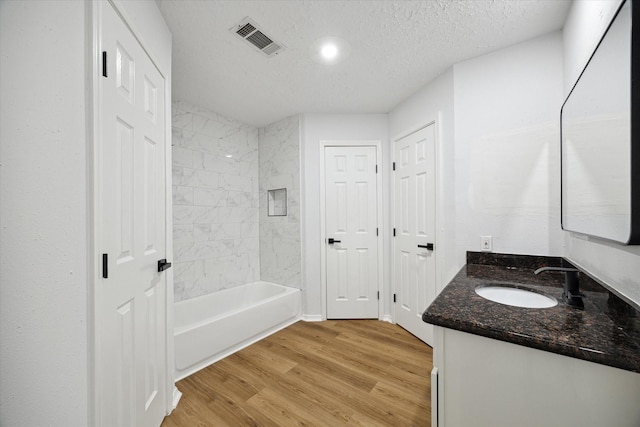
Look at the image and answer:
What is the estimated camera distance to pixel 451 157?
2088 millimetres

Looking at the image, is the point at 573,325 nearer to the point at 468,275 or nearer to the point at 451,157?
the point at 468,275

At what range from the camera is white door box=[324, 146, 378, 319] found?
299 cm

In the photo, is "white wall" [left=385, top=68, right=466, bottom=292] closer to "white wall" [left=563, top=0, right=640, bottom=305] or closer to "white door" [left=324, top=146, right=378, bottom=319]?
"white wall" [left=563, top=0, right=640, bottom=305]

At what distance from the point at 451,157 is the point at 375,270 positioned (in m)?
1.50

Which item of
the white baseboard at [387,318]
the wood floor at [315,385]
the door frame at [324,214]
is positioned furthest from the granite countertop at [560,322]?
the white baseboard at [387,318]

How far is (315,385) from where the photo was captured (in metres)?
1.81

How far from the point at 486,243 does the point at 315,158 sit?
192 cm

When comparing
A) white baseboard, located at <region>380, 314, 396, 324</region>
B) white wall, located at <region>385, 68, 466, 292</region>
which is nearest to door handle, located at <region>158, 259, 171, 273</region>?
white wall, located at <region>385, 68, 466, 292</region>

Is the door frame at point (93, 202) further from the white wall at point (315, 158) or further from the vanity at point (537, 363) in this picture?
the white wall at point (315, 158)

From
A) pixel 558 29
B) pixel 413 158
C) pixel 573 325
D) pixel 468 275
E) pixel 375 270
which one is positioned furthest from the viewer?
pixel 375 270

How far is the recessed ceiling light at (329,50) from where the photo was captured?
177cm

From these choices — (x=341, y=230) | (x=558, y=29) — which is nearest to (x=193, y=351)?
(x=341, y=230)

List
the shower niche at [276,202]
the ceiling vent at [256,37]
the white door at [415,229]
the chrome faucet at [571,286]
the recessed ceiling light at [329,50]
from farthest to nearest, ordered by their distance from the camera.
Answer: the shower niche at [276,202], the white door at [415,229], the recessed ceiling light at [329,50], the ceiling vent at [256,37], the chrome faucet at [571,286]

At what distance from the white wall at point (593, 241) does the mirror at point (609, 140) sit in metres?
0.08
